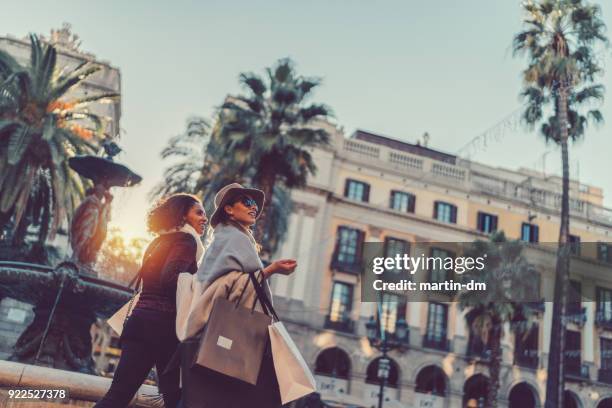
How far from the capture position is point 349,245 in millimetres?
31094

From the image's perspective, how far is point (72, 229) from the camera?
27.9 feet

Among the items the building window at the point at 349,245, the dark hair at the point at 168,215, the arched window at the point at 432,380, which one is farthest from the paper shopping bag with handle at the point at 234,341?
the arched window at the point at 432,380

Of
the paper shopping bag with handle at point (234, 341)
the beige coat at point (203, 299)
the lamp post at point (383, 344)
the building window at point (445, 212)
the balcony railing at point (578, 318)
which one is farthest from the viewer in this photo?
the building window at point (445, 212)

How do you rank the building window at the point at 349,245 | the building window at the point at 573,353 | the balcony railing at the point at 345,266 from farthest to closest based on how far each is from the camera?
the building window at the point at 573,353
the building window at the point at 349,245
the balcony railing at the point at 345,266

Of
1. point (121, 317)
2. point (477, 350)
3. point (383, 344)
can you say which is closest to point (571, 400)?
point (477, 350)

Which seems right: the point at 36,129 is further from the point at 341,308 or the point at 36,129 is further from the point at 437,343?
the point at 437,343

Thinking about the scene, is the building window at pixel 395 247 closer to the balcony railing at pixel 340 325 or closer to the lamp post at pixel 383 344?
the balcony railing at pixel 340 325

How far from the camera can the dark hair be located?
315cm

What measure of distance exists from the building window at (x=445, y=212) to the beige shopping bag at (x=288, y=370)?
3139 centimetres

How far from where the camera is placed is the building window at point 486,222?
33.3 meters

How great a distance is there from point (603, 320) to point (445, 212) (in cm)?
1180

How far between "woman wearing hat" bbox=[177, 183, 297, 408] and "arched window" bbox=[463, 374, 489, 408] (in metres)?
30.6

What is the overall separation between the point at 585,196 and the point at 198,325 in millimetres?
39248

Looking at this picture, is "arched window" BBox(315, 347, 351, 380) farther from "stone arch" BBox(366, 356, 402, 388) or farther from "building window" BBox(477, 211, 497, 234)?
"building window" BBox(477, 211, 497, 234)
